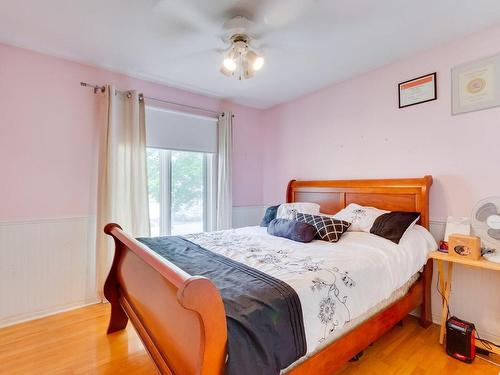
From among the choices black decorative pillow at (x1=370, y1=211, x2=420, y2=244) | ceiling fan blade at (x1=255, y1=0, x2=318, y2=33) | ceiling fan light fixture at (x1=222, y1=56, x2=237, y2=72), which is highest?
ceiling fan blade at (x1=255, y1=0, x2=318, y2=33)

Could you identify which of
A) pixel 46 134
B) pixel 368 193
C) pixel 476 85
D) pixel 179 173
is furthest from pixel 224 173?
pixel 476 85

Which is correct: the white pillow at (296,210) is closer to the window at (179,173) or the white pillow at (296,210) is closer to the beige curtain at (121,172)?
the window at (179,173)

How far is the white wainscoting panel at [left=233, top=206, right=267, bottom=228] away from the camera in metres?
3.98

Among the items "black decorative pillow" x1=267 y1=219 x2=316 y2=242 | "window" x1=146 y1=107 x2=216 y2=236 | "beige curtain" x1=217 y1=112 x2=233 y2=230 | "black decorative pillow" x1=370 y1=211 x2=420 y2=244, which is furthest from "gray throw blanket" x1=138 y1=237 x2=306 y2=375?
"beige curtain" x1=217 y1=112 x2=233 y2=230

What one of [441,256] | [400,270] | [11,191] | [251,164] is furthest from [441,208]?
[11,191]

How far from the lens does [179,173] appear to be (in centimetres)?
346

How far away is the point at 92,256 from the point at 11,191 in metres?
0.94

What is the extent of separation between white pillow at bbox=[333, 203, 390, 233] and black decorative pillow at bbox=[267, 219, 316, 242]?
1.56 ft

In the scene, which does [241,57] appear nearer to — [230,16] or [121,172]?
[230,16]

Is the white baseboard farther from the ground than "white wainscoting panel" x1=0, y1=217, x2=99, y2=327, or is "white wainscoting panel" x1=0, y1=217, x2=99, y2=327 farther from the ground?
"white wainscoting panel" x1=0, y1=217, x2=99, y2=327

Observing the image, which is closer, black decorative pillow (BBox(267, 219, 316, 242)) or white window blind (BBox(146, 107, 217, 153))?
black decorative pillow (BBox(267, 219, 316, 242))

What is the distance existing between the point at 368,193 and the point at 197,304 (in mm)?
2388

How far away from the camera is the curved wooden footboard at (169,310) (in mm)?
910

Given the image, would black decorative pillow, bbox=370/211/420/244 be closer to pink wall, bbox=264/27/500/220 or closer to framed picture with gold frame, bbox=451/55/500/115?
pink wall, bbox=264/27/500/220
